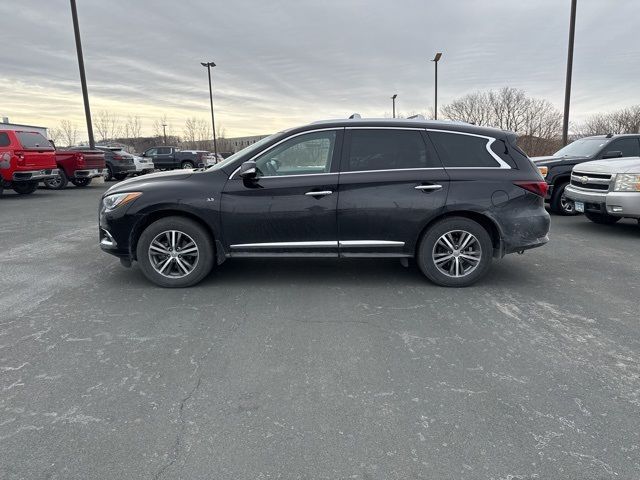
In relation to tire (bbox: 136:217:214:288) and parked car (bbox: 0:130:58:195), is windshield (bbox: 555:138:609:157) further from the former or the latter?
parked car (bbox: 0:130:58:195)

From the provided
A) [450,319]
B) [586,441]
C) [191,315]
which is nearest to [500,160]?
[450,319]

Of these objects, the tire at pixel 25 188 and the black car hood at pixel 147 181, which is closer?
the black car hood at pixel 147 181

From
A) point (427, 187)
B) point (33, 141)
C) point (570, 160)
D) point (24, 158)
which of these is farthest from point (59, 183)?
point (570, 160)

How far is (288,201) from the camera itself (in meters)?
4.91

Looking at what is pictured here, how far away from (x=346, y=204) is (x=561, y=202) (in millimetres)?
7504

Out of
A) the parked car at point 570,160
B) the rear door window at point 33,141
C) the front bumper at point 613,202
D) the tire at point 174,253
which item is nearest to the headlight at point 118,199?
the tire at point 174,253

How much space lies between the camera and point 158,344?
3570 mm

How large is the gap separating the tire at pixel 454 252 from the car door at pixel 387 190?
17 cm

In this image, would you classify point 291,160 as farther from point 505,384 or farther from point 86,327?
point 505,384

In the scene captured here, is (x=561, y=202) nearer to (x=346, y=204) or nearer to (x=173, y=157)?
(x=346, y=204)

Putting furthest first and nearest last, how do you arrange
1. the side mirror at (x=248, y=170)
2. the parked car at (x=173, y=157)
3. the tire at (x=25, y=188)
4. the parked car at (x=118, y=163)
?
the parked car at (x=173, y=157) < the parked car at (x=118, y=163) < the tire at (x=25, y=188) < the side mirror at (x=248, y=170)

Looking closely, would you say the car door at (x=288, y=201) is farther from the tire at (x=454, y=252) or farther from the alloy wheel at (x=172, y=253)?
the tire at (x=454, y=252)

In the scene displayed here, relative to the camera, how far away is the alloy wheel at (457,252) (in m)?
5.02

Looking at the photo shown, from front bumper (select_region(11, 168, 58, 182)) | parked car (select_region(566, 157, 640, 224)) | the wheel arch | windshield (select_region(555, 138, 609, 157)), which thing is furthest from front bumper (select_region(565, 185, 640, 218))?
front bumper (select_region(11, 168, 58, 182))
